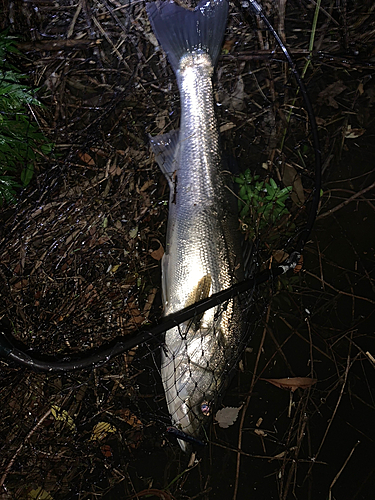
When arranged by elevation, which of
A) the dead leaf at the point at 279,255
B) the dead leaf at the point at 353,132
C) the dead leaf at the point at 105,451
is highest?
the dead leaf at the point at 353,132

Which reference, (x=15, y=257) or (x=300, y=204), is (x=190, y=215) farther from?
(x=15, y=257)

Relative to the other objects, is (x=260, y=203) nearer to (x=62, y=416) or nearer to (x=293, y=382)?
(x=293, y=382)

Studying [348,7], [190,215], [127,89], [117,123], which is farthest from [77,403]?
[348,7]

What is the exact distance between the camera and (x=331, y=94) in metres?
2.92

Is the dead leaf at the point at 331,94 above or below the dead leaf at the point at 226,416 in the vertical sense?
above

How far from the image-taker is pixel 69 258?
104 inches

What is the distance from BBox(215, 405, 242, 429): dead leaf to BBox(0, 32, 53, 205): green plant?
2254 millimetres

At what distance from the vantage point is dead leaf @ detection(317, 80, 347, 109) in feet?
9.55

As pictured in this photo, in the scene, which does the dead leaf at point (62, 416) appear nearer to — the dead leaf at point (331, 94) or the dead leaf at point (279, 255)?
the dead leaf at point (279, 255)

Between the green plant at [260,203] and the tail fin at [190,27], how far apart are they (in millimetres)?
932

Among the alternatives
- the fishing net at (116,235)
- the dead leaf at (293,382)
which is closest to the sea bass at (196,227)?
the fishing net at (116,235)

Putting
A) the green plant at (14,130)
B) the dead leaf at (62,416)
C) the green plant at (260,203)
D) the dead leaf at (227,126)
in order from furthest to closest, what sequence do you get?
the dead leaf at (227,126) → the green plant at (260,203) → the dead leaf at (62,416) → the green plant at (14,130)

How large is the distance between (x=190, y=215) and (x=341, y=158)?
4.76 ft

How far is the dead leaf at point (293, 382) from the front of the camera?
277 cm
